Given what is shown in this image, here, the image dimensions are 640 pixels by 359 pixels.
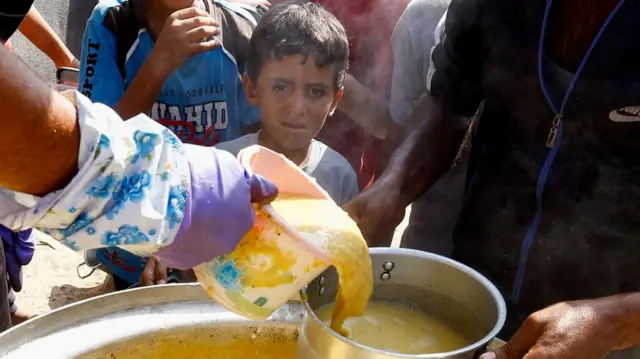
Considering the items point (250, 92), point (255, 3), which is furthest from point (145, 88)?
point (255, 3)

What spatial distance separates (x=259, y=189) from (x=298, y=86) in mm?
1314

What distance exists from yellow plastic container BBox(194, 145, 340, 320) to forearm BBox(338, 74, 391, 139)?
1635 millimetres

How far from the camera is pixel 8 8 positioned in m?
1.86

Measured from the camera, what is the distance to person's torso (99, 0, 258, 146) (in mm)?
2393

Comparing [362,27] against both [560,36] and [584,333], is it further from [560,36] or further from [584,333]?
[584,333]

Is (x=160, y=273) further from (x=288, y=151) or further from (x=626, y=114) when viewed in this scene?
(x=626, y=114)

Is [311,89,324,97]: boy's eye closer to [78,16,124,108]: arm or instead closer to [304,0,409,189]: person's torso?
[304,0,409,189]: person's torso

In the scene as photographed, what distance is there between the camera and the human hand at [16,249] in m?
2.71

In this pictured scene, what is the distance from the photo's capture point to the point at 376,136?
2732 mm

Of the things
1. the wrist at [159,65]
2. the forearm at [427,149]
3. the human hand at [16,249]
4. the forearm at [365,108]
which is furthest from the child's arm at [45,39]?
the forearm at [427,149]

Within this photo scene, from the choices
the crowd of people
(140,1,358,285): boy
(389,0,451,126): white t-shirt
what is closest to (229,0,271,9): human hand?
the crowd of people

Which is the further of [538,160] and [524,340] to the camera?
[538,160]

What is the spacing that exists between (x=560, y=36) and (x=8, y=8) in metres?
1.58

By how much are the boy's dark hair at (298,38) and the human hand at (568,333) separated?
53.5 inches
